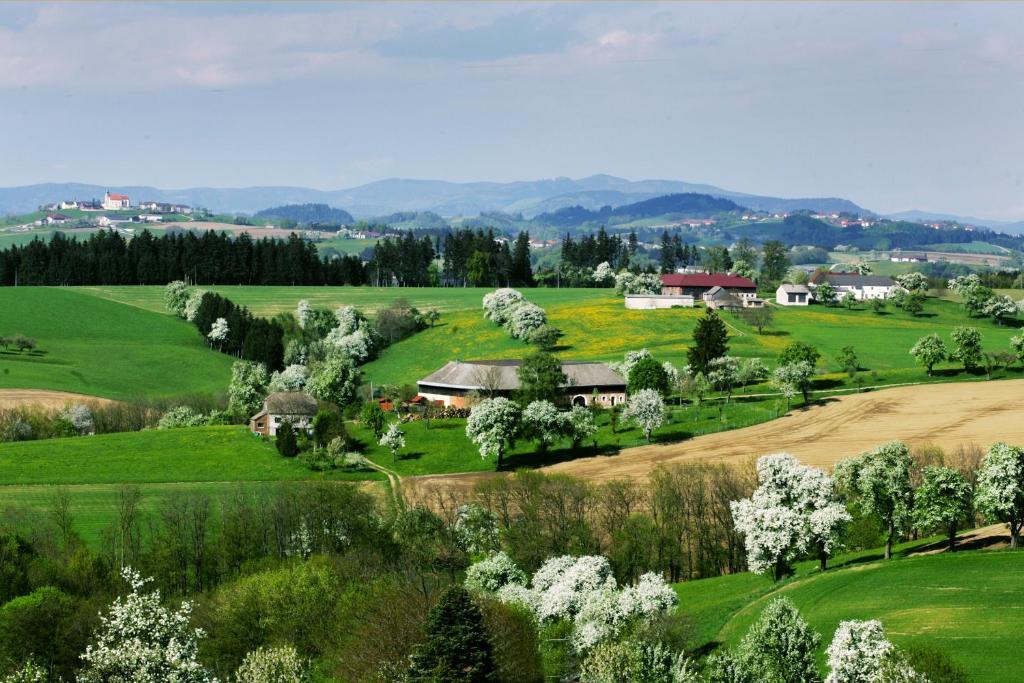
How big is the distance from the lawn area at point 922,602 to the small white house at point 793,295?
389 feet

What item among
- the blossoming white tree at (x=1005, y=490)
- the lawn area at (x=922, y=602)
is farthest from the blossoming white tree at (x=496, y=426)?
the blossoming white tree at (x=1005, y=490)

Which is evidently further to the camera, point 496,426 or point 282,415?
point 282,415

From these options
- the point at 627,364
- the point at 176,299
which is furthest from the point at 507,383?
the point at 176,299

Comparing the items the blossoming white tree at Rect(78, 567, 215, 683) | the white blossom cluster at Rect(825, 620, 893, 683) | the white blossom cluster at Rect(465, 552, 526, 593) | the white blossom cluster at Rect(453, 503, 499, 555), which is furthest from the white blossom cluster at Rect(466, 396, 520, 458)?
the white blossom cluster at Rect(825, 620, 893, 683)

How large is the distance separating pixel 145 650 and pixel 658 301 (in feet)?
431

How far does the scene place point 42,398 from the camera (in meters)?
118

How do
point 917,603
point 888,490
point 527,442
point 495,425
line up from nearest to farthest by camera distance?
point 917,603, point 888,490, point 495,425, point 527,442

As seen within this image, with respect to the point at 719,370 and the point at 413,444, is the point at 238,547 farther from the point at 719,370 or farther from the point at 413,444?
the point at 719,370

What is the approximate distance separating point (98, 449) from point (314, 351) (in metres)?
50.1

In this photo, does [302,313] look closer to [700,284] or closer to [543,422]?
[700,284]

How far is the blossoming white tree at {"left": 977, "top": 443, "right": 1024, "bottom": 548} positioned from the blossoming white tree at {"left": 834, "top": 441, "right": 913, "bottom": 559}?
359 centimetres

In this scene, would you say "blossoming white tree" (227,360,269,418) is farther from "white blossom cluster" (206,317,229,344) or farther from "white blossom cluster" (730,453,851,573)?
"white blossom cluster" (730,453,851,573)

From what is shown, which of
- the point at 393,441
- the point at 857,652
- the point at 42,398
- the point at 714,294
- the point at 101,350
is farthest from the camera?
the point at 714,294

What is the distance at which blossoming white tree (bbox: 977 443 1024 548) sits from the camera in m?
56.5
